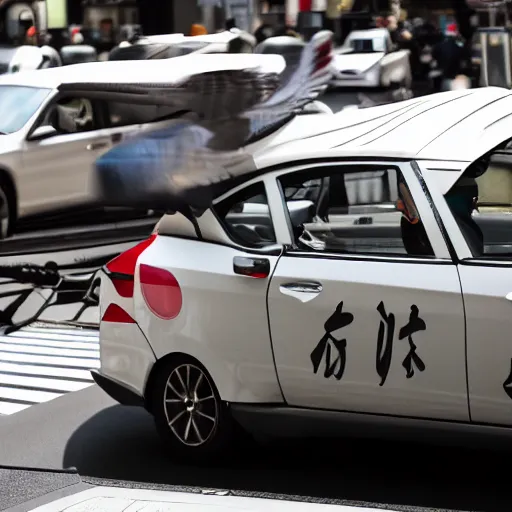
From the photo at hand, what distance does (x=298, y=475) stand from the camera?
251 inches

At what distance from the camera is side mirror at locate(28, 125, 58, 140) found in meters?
11.8

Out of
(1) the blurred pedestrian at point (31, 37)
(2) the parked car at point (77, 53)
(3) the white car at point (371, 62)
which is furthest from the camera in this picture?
(1) the blurred pedestrian at point (31, 37)

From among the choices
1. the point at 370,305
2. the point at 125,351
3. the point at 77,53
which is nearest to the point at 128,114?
the point at 125,351

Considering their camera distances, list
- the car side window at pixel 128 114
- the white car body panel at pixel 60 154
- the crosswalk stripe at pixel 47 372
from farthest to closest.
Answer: the white car body panel at pixel 60 154 < the car side window at pixel 128 114 < the crosswalk stripe at pixel 47 372

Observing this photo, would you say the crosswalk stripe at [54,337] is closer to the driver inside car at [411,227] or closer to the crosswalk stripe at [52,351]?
the crosswalk stripe at [52,351]

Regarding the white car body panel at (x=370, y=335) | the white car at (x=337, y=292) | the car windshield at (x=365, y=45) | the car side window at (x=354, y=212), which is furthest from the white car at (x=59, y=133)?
the car windshield at (x=365, y=45)

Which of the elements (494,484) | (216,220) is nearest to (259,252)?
(216,220)

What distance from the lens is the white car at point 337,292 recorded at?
5.59m

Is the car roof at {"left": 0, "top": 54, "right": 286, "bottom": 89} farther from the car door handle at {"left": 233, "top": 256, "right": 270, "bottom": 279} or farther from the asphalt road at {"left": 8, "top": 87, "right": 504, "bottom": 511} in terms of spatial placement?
the car door handle at {"left": 233, "top": 256, "right": 270, "bottom": 279}

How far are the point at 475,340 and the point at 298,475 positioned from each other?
4.26ft

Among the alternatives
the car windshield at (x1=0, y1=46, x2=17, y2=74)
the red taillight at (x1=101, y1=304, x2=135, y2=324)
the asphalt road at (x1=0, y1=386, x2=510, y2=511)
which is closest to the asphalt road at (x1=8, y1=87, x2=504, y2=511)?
the asphalt road at (x1=0, y1=386, x2=510, y2=511)

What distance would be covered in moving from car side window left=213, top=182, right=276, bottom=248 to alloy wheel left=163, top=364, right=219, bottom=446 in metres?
0.65

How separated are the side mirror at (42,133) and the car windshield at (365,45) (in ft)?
28.4

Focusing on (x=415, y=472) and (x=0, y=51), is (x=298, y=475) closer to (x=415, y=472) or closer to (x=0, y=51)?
(x=415, y=472)
